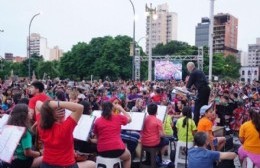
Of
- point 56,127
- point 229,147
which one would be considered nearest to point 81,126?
point 56,127

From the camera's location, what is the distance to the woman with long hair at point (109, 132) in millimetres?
6574

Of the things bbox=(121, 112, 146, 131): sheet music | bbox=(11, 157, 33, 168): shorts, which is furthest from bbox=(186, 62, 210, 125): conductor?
bbox=(11, 157, 33, 168): shorts

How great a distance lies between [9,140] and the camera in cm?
496

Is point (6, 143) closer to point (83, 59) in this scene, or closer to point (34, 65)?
point (83, 59)

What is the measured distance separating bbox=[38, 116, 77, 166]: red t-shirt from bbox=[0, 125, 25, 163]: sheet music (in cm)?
44

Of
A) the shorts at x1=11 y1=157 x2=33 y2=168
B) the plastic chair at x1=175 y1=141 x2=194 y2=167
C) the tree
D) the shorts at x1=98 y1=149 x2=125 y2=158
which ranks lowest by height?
the plastic chair at x1=175 y1=141 x2=194 y2=167

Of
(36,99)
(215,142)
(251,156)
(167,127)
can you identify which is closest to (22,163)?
(36,99)

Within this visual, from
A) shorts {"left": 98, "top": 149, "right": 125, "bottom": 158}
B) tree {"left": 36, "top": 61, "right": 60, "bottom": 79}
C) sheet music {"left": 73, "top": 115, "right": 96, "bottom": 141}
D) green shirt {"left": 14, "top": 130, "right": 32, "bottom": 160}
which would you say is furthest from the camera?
tree {"left": 36, "top": 61, "right": 60, "bottom": 79}

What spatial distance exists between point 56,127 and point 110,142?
2.17 metres

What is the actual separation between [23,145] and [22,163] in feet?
1.26

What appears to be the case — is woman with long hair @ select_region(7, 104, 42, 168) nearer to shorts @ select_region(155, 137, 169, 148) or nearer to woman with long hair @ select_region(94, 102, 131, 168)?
woman with long hair @ select_region(94, 102, 131, 168)

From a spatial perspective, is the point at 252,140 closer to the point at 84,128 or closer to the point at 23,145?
the point at 84,128

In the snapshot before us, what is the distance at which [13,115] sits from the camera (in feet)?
17.7

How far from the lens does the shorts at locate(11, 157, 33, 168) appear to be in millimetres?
5348
